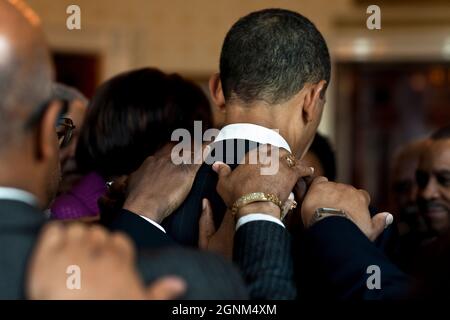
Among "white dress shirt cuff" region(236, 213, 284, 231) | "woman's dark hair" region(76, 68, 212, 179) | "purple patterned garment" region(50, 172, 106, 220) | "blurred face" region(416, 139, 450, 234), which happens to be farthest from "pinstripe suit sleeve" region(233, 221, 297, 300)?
"blurred face" region(416, 139, 450, 234)

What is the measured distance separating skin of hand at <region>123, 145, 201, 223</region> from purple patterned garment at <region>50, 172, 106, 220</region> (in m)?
0.46

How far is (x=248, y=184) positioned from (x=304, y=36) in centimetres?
37

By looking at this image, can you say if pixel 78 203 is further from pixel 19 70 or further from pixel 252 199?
pixel 19 70

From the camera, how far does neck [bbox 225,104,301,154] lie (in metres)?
1.87

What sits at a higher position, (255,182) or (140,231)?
(255,182)

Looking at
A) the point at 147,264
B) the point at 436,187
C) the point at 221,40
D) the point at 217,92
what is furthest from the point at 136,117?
the point at 221,40

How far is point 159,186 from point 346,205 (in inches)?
17.2

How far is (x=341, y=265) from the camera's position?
1687mm

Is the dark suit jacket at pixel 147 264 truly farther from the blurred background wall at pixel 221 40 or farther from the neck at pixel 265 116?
the blurred background wall at pixel 221 40

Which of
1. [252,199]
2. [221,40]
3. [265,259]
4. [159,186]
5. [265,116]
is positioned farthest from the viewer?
[221,40]

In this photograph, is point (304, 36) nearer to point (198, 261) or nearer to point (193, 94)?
point (193, 94)

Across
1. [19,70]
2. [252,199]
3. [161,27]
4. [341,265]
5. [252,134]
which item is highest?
[161,27]

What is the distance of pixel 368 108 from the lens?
775cm

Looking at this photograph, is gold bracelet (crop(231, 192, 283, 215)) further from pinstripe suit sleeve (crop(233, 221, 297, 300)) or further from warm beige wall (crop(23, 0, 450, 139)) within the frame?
warm beige wall (crop(23, 0, 450, 139))
